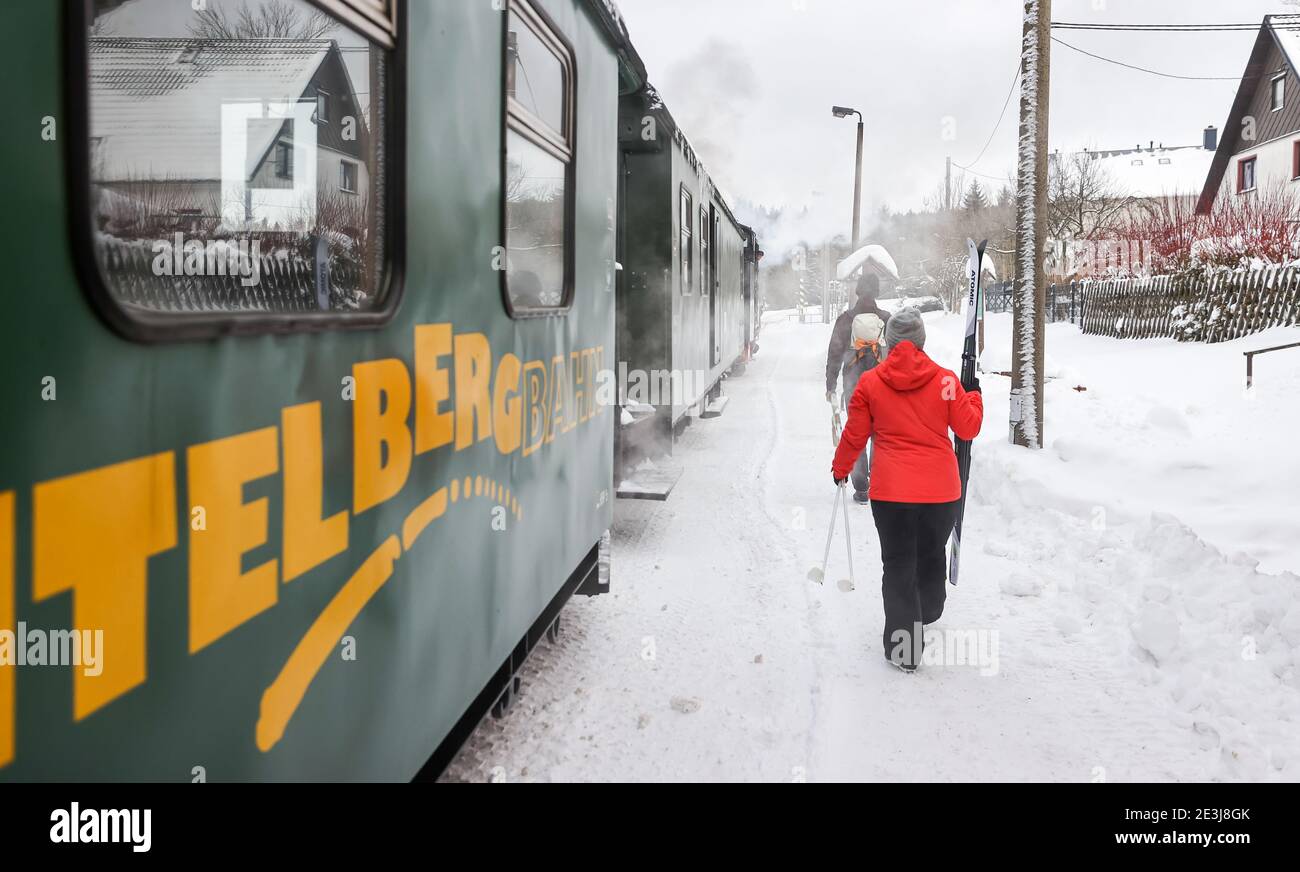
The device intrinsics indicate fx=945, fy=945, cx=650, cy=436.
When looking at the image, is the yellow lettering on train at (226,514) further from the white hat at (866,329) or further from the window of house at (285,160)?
the white hat at (866,329)

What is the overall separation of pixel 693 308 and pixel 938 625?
5475mm

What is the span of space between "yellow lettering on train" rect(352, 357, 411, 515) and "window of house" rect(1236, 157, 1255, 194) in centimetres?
3926

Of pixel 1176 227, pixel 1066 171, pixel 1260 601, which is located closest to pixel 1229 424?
pixel 1260 601

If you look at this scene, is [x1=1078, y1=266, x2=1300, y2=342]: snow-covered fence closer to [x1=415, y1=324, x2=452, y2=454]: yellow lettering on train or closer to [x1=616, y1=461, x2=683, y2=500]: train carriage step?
[x1=616, y1=461, x2=683, y2=500]: train carriage step

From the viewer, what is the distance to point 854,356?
7.93 meters

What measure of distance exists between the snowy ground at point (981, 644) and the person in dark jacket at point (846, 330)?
3.25ft

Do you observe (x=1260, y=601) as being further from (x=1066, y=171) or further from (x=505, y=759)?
(x=1066, y=171)

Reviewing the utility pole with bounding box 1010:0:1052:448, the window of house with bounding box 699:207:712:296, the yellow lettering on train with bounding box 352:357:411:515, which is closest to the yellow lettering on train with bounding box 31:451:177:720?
the yellow lettering on train with bounding box 352:357:411:515

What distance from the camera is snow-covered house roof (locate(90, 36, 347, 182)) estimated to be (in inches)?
64.6

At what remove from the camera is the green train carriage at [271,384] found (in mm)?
1255

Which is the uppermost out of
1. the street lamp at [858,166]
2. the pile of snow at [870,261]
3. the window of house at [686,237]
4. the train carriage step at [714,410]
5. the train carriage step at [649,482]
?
the street lamp at [858,166]

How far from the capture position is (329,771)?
2.04 meters

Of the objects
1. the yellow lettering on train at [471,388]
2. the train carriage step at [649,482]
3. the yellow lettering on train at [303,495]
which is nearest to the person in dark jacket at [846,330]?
the train carriage step at [649,482]

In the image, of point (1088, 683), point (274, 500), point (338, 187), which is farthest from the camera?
point (1088, 683)
